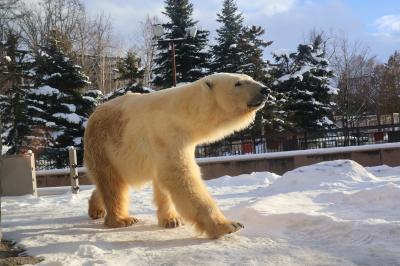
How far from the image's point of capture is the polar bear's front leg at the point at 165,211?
5129mm

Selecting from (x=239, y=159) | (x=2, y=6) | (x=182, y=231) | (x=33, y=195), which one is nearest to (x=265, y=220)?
(x=182, y=231)

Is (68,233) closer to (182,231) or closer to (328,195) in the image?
(182,231)

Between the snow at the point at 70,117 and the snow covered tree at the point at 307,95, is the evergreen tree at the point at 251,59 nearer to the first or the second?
the snow covered tree at the point at 307,95

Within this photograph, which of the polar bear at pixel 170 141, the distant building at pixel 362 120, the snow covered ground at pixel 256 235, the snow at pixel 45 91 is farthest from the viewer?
the distant building at pixel 362 120

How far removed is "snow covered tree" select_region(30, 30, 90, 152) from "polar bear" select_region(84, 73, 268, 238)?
582 inches

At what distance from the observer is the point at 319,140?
16.7 m

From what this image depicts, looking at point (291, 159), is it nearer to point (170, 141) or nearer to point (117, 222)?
point (117, 222)

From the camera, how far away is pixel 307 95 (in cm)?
2736


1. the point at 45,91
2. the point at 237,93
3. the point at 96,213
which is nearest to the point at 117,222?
the point at 96,213

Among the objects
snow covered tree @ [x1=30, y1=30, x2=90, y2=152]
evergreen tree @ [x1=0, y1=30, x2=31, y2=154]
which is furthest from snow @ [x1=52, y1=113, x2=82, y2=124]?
evergreen tree @ [x1=0, y1=30, x2=31, y2=154]

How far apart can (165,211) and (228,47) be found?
76.2ft

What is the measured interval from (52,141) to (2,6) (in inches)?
307

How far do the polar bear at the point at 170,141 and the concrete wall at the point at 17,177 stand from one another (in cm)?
491

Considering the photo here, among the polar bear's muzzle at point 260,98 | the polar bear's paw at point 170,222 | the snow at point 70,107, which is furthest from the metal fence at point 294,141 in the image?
the polar bear's muzzle at point 260,98
